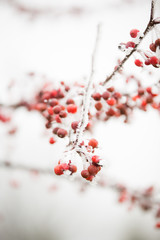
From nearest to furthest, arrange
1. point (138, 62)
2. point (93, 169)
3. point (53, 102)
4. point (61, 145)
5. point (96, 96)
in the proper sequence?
1. point (93, 169)
2. point (138, 62)
3. point (96, 96)
4. point (53, 102)
5. point (61, 145)

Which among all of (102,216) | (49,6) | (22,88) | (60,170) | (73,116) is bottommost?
(60,170)

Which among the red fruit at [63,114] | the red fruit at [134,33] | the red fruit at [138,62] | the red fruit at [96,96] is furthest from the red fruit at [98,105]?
the red fruit at [134,33]

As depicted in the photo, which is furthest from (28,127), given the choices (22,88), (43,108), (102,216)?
(43,108)

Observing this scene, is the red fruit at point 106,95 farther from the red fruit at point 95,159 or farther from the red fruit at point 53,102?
the red fruit at point 95,159

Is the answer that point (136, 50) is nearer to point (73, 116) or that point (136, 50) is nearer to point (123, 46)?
point (123, 46)

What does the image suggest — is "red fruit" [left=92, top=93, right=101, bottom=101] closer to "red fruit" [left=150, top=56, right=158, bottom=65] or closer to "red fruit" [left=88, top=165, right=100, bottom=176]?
"red fruit" [left=150, top=56, right=158, bottom=65]

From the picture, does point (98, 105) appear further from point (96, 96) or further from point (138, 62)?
point (138, 62)

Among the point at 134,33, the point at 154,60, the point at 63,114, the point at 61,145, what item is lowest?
the point at 63,114

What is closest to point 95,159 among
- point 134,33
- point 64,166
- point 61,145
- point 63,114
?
point 64,166

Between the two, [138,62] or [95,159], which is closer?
[95,159]
